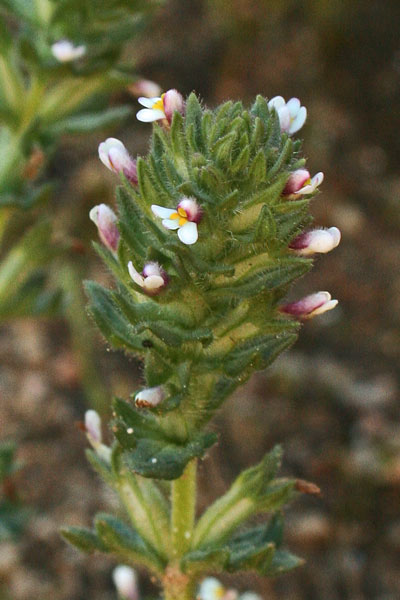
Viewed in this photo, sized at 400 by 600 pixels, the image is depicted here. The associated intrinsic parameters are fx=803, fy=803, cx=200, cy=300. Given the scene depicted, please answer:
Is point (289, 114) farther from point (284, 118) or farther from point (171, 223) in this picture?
point (171, 223)

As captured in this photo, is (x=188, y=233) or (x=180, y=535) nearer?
(x=188, y=233)

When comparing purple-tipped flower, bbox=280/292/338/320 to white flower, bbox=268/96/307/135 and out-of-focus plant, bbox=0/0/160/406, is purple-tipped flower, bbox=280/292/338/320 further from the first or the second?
out-of-focus plant, bbox=0/0/160/406

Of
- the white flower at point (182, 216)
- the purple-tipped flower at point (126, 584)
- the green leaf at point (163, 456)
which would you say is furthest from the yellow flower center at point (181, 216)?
the purple-tipped flower at point (126, 584)

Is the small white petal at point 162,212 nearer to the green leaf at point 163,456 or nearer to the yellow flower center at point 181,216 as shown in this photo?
the yellow flower center at point 181,216

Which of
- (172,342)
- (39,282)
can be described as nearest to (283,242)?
(172,342)

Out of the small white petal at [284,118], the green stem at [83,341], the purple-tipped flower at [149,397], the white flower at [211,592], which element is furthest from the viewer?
the green stem at [83,341]

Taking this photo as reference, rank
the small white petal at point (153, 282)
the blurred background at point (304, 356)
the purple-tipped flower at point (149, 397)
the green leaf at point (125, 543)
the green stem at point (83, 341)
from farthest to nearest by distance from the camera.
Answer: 1. the green stem at point (83, 341)
2. the blurred background at point (304, 356)
3. the green leaf at point (125, 543)
4. the purple-tipped flower at point (149, 397)
5. the small white petal at point (153, 282)

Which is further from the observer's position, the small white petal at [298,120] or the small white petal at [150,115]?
the small white petal at [298,120]

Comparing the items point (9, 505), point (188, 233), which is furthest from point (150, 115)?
point (9, 505)
